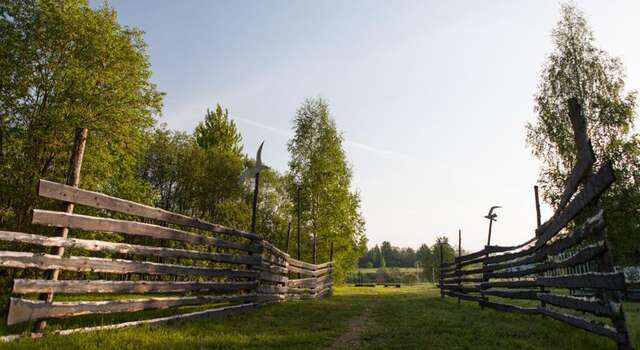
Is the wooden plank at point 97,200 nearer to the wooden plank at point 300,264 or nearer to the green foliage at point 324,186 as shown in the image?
the wooden plank at point 300,264

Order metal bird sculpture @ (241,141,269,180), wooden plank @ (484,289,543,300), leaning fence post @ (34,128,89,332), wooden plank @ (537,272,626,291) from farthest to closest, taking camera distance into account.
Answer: metal bird sculpture @ (241,141,269,180) < wooden plank @ (484,289,543,300) < leaning fence post @ (34,128,89,332) < wooden plank @ (537,272,626,291)

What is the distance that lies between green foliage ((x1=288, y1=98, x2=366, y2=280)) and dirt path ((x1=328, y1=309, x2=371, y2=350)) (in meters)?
18.0

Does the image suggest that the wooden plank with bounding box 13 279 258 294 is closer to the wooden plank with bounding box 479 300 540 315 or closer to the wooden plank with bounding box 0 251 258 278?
the wooden plank with bounding box 0 251 258 278

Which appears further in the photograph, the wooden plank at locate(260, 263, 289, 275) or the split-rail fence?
the wooden plank at locate(260, 263, 289, 275)

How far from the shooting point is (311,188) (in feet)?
96.0

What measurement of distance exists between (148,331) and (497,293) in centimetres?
1044

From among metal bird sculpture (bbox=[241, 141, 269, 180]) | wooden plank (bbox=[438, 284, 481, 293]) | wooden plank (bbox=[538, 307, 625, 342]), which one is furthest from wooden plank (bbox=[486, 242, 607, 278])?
metal bird sculpture (bbox=[241, 141, 269, 180])

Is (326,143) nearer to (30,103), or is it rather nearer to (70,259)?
(30,103)

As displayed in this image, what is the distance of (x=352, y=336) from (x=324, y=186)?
22.1 m

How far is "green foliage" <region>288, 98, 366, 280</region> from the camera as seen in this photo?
29.2 m

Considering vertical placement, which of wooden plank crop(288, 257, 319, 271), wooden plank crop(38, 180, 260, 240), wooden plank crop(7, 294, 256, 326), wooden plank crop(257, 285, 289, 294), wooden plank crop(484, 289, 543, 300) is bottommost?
wooden plank crop(257, 285, 289, 294)

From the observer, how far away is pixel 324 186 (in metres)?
29.4

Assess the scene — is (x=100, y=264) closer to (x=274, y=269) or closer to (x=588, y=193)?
(x=588, y=193)

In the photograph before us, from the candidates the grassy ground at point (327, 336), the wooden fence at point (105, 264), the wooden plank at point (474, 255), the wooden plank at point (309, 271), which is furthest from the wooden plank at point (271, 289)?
the wooden plank at point (474, 255)
